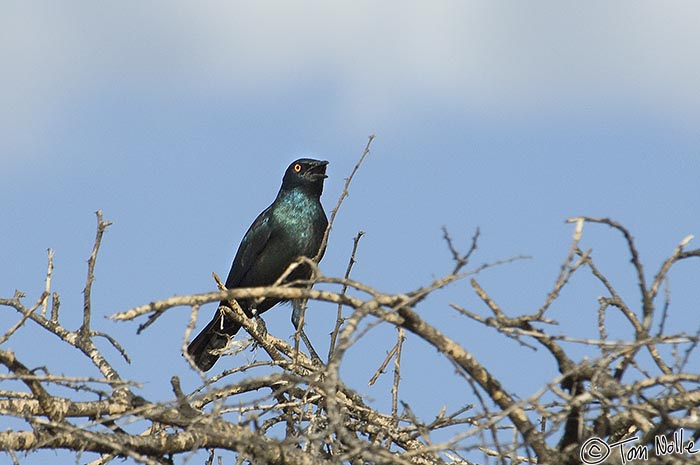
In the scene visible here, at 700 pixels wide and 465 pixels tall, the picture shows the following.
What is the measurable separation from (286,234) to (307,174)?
616 mm

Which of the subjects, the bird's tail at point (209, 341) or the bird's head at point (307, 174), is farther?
the bird's head at point (307, 174)

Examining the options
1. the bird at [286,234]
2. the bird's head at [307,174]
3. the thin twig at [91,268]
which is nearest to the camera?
the thin twig at [91,268]

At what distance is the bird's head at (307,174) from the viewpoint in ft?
30.5

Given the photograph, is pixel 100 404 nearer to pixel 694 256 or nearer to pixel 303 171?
pixel 694 256

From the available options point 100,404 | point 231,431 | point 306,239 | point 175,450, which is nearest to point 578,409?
point 231,431

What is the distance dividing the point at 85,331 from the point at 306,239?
4.69 metres

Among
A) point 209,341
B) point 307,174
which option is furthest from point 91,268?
point 307,174

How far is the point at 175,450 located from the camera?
3.75 m

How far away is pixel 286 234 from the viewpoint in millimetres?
9070

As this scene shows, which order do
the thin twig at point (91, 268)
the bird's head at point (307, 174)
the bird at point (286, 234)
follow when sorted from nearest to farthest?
1. the thin twig at point (91, 268)
2. the bird at point (286, 234)
3. the bird's head at point (307, 174)

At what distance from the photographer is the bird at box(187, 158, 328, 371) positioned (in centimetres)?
901
